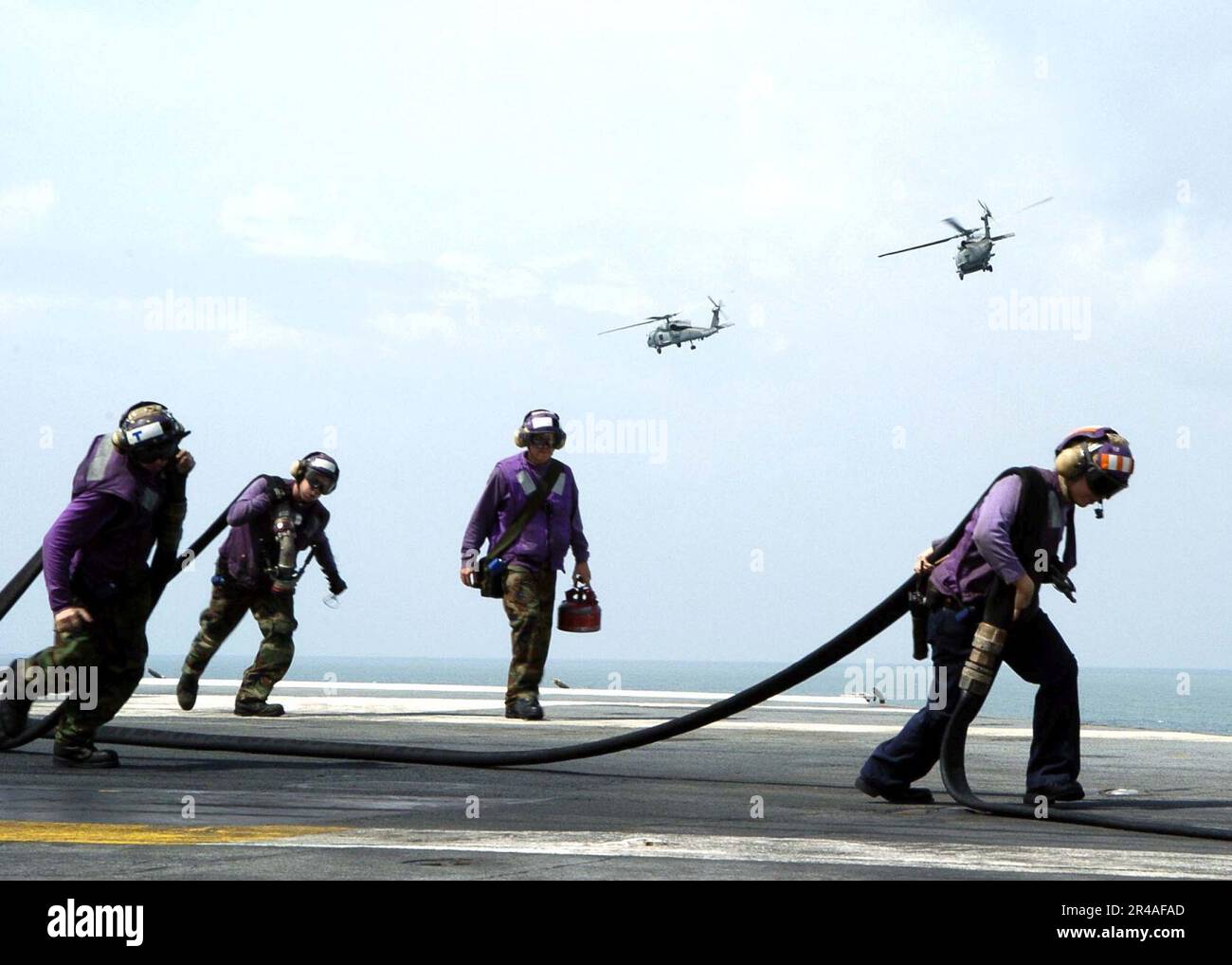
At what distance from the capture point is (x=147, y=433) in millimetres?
8453

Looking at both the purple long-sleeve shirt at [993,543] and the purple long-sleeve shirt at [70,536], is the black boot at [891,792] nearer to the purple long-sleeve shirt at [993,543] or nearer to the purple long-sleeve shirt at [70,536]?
the purple long-sleeve shirt at [993,543]

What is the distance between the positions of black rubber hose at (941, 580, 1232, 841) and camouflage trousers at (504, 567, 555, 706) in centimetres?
574

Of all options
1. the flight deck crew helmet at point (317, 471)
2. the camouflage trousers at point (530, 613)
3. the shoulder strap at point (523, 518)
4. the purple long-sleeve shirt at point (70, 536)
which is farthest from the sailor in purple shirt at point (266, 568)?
the purple long-sleeve shirt at point (70, 536)

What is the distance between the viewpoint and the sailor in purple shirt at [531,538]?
1295cm

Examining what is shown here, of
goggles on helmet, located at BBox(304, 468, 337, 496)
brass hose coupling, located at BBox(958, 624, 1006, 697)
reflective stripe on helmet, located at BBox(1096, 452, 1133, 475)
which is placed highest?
goggles on helmet, located at BBox(304, 468, 337, 496)

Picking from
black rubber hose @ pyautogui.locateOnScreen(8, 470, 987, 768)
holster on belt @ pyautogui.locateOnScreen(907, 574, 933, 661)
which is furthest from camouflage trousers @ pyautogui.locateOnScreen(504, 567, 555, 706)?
holster on belt @ pyautogui.locateOnScreen(907, 574, 933, 661)

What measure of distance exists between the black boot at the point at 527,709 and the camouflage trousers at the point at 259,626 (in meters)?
1.73

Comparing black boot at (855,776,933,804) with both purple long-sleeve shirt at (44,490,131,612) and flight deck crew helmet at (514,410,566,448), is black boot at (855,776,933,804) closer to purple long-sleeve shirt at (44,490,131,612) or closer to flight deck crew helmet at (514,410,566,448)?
purple long-sleeve shirt at (44,490,131,612)

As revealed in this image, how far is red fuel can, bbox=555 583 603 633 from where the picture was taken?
1306 cm

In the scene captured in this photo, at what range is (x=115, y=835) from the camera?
5.88 metres

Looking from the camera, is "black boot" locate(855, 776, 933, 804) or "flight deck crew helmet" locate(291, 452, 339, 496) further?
"flight deck crew helmet" locate(291, 452, 339, 496)

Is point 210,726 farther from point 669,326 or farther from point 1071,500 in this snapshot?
point 669,326
